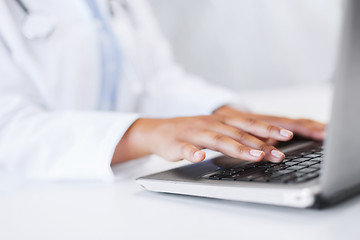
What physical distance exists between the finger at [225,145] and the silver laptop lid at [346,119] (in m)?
0.14

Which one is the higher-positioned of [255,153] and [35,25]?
[35,25]

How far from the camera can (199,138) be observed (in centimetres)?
59

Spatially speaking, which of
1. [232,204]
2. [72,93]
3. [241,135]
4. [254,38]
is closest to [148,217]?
[232,204]

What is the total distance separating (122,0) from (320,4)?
1.34m

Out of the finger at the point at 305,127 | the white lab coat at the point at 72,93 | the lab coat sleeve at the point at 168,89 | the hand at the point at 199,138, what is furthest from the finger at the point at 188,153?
the lab coat sleeve at the point at 168,89

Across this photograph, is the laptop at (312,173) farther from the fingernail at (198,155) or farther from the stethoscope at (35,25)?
the stethoscope at (35,25)

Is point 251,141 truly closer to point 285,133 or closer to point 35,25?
point 285,133

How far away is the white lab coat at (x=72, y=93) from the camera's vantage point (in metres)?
0.67

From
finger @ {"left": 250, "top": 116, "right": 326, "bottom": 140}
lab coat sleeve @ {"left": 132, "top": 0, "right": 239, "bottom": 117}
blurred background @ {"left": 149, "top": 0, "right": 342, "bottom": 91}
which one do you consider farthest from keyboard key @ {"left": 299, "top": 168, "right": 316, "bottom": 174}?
blurred background @ {"left": 149, "top": 0, "right": 342, "bottom": 91}

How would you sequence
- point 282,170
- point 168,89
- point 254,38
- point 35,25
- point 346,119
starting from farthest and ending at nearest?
point 254,38 < point 168,89 < point 35,25 < point 282,170 < point 346,119

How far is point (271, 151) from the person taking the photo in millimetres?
495

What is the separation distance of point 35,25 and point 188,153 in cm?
45

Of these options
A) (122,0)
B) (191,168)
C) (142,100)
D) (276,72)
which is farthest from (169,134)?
(276,72)

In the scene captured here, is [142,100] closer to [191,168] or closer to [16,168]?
[16,168]
